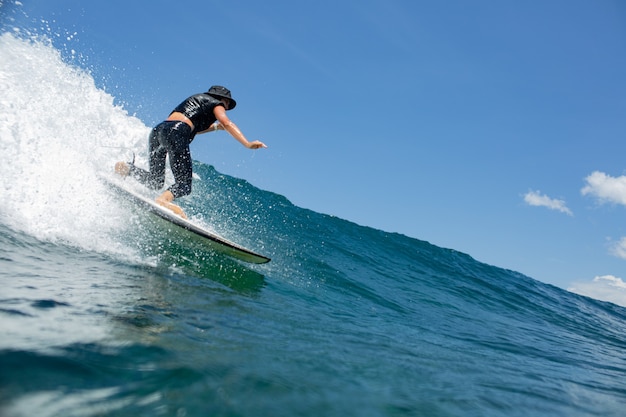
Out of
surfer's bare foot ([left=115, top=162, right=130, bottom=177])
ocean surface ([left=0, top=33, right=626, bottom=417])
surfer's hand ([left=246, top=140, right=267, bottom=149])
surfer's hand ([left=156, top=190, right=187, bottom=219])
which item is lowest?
ocean surface ([left=0, top=33, right=626, bottom=417])

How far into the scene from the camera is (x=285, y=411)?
219cm

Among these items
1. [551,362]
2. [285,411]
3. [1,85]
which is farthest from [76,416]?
[1,85]

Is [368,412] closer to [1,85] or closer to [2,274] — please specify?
[2,274]

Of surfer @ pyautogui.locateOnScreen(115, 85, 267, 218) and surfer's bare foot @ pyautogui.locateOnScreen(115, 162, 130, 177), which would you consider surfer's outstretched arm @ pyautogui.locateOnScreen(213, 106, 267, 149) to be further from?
surfer's bare foot @ pyautogui.locateOnScreen(115, 162, 130, 177)

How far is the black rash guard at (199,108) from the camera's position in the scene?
21.1ft

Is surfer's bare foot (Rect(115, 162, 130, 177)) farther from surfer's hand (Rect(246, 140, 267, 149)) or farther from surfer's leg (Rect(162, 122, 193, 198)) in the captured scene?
surfer's hand (Rect(246, 140, 267, 149))

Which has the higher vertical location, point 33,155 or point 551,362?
point 33,155

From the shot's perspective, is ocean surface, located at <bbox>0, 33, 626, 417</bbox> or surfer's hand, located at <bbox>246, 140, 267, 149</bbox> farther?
surfer's hand, located at <bbox>246, 140, 267, 149</bbox>

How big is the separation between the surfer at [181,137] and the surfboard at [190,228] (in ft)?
0.67

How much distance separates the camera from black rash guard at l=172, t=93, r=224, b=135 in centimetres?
643

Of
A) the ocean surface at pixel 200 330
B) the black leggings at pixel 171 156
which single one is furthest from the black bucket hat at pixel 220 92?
the ocean surface at pixel 200 330

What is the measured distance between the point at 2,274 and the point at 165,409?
231 centimetres

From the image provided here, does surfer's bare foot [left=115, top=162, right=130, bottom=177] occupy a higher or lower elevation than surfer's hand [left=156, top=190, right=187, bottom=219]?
higher

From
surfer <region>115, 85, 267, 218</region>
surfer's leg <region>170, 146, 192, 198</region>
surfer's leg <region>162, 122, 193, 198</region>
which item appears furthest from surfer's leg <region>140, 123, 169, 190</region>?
surfer's leg <region>170, 146, 192, 198</region>
